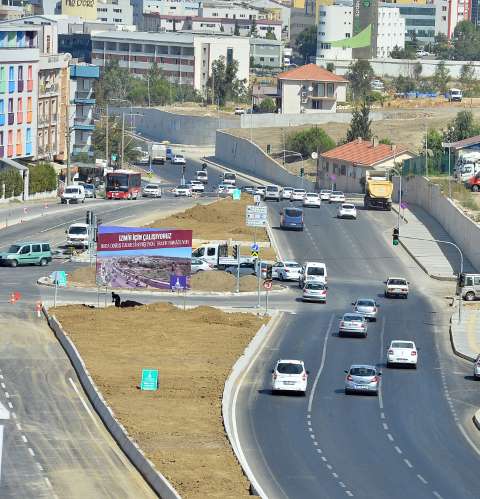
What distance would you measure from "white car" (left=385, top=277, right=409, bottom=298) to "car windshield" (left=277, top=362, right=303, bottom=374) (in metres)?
30.4

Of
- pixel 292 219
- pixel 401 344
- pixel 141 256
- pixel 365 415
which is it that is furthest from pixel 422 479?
pixel 292 219

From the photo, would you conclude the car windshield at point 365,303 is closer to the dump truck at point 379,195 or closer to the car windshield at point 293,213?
the car windshield at point 293,213

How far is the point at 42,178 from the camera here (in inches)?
5536

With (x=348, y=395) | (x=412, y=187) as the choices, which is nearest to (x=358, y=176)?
(x=412, y=187)

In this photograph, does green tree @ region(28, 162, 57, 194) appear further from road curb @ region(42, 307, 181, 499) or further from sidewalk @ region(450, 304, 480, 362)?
road curb @ region(42, 307, 181, 499)

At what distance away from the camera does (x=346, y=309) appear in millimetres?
88250

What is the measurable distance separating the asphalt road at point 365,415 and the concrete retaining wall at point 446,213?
32.8 feet

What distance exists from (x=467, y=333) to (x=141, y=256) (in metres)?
18.5

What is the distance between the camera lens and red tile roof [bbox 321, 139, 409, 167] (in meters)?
159

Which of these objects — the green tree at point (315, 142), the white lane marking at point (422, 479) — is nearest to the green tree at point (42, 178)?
the green tree at point (315, 142)

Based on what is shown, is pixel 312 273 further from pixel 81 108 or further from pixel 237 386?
pixel 81 108

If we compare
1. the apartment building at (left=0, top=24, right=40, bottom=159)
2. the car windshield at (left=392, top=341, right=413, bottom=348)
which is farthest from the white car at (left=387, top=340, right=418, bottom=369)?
the apartment building at (left=0, top=24, right=40, bottom=159)

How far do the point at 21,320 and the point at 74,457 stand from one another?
29.0 m

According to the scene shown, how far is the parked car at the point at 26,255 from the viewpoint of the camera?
97938 millimetres
